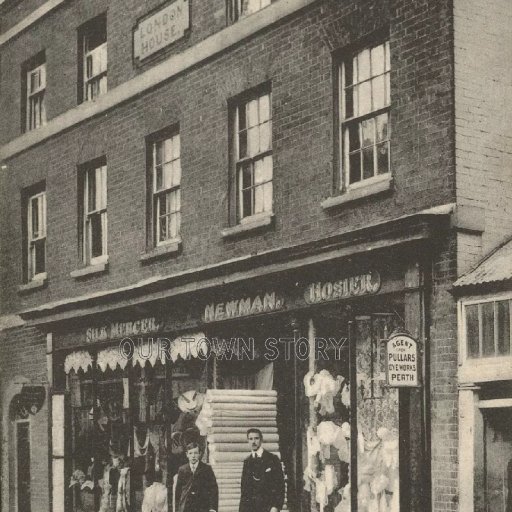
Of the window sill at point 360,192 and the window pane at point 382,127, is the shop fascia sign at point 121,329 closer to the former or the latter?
the window sill at point 360,192

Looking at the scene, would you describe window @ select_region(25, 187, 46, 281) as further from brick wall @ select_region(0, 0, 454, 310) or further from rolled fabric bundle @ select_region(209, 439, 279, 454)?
rolled fabric bundle @ select_region(209, 439, 279, 454)

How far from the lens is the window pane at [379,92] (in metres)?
11.7

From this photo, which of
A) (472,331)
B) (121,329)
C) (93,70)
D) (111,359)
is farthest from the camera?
(93,70)

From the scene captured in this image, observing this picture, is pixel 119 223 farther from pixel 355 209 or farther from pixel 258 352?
pixel 355 209

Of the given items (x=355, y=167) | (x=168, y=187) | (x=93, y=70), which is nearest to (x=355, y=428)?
(x=355, y=167)

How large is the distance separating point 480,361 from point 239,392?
4.32m

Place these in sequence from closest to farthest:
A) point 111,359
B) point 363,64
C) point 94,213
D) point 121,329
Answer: point 363,64, point 121,329, point 111,359, point 94,213

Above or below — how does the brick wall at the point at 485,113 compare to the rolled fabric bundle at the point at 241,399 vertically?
above

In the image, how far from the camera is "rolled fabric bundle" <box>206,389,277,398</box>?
1318cm

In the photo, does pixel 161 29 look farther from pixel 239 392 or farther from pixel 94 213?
pixel 239 392

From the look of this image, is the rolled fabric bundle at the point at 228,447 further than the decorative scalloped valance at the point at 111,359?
No

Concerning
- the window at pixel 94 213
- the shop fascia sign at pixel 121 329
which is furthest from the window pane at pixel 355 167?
the window at pixel 94 213

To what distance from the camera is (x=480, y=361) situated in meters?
10.1

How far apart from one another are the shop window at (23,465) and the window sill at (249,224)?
7333 mm
